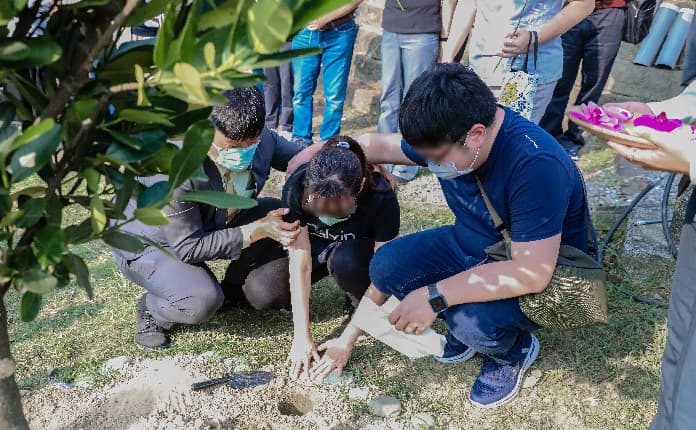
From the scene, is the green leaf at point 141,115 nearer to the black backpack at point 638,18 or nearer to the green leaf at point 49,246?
the green leaf at point 49,246

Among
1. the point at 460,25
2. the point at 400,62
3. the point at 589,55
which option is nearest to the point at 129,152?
the point at 460,25

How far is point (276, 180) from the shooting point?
4.89m

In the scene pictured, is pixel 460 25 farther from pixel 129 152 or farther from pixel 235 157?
pixel 129 152

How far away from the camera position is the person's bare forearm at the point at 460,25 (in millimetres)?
4188

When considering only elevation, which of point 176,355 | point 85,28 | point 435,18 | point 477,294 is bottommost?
point 176,355

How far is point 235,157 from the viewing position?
271cm

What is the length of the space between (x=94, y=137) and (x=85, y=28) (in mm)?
190

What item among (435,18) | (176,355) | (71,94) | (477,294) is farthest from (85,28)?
(435,18)

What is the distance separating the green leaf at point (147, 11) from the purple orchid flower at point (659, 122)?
1368 mm

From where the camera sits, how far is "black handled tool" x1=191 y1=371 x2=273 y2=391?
266cm

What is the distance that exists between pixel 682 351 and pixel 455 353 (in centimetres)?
133

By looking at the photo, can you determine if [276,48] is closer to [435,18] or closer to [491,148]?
[491,148]

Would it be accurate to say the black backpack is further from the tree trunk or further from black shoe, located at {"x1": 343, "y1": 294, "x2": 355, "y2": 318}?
the tree trunk

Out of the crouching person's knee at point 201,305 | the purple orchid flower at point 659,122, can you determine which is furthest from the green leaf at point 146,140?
the crouching person's knee at point 201,305
